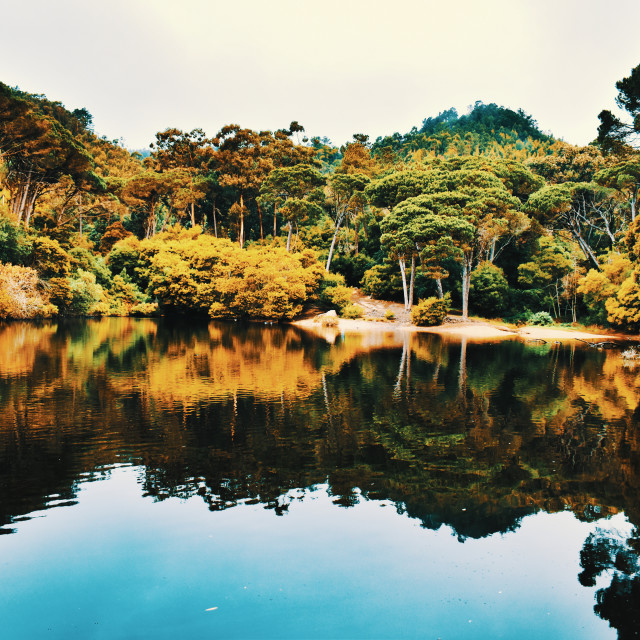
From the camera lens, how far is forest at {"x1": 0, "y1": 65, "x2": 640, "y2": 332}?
130ft

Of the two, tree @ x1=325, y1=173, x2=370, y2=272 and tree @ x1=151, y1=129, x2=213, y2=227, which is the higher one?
tree @ x1=151, y1=129, x2=213, y2=227

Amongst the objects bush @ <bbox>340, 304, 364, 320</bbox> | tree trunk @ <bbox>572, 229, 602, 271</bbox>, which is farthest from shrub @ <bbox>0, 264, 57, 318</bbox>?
tree trunk @ <bbox>572, 229, 602, 271</bbox>

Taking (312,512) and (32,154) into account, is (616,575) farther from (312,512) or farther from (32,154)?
(32,154)

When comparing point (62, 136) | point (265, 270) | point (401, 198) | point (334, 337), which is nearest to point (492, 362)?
point (334, 337)

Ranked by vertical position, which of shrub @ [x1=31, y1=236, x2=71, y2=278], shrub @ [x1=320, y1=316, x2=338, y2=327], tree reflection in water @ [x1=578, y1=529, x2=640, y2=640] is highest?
shrub @ [x1=31, y1=236, x2=71, y2=278]

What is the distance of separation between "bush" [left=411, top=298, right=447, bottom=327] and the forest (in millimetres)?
133

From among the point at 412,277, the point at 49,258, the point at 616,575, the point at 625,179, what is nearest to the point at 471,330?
the point at 412,277

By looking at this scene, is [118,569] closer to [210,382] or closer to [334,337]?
[210,382]

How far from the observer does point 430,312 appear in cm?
A: 4409

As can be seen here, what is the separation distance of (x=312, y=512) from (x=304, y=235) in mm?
53572

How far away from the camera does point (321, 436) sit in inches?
438

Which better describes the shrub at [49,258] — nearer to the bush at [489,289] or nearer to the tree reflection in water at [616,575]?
the bush at [489,289]

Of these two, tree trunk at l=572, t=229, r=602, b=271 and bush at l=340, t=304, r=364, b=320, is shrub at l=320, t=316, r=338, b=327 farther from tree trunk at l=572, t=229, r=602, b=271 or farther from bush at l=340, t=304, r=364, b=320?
tree trunk at l=572, t=229, r=602, b=271

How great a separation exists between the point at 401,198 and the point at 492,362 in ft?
100.0
